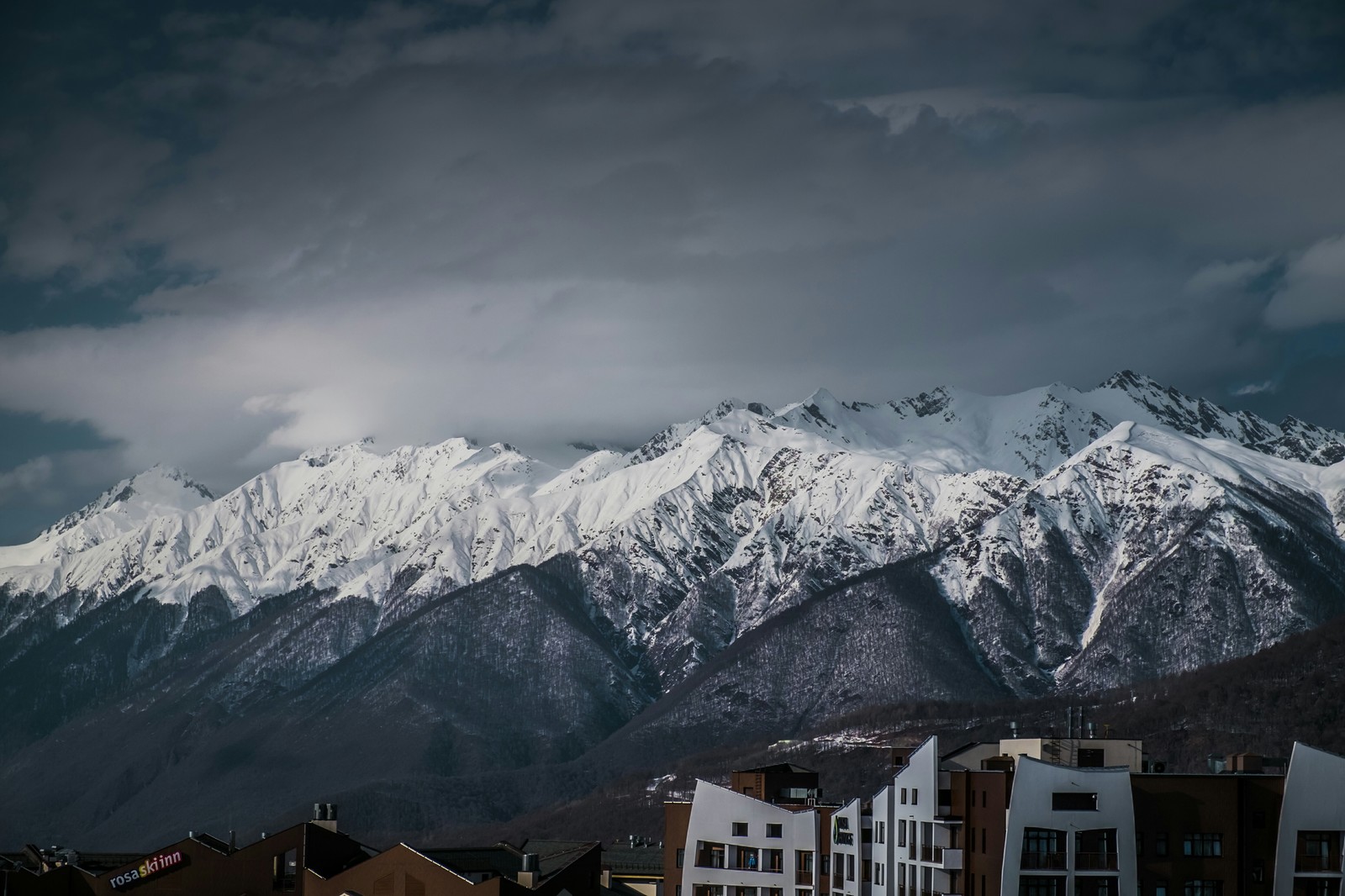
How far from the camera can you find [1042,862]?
108m

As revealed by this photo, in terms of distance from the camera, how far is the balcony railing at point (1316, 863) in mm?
108750

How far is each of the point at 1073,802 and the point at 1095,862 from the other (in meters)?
3.28

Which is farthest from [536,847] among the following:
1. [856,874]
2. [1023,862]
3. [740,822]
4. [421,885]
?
[1023,862]

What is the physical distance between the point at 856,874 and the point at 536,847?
34.0 meters

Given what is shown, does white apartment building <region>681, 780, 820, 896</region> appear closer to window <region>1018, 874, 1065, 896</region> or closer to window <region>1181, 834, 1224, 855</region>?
window <region>1018, 874, 1065, 896</region>

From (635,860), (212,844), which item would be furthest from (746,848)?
(212,844)

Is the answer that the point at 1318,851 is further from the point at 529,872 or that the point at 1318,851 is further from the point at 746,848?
the point at 529,872

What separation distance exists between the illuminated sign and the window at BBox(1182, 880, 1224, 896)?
192 ft

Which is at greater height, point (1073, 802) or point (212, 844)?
point (1073, 802)

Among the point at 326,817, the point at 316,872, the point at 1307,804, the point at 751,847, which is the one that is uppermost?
the point at 1307,804

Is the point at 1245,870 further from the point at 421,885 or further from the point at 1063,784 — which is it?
the point at 421,885

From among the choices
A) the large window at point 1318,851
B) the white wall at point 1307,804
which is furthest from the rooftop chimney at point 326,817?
the large window at point 1318,851

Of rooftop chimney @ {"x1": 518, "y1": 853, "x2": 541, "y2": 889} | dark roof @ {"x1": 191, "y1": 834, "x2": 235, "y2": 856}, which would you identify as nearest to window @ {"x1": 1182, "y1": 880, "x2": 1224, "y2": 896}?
rooftop chimney @ {"x1": 518, "y1": 853, "x2": 541, "y2": 889}

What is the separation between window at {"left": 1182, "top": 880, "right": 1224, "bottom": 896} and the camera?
108m
